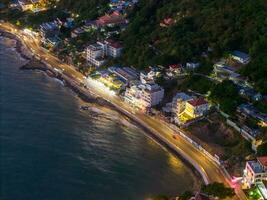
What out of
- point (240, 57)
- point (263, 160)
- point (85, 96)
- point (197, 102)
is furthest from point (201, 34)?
point (263, 160)

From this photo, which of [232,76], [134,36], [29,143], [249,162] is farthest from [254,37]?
[29,143]

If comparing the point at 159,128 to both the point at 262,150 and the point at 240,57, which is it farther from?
the point at 240,57

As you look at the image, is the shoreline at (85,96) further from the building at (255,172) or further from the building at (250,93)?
the building at (250,93)

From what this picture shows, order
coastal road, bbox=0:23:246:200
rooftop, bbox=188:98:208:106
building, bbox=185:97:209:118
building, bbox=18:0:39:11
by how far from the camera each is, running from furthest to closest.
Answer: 1. building, bbox=18:0:39:11
2. rooftop, bbox=188:98:208:106
3. building, bbox=185:97:209:118
4. coastal road, bbox=0:23:246:200

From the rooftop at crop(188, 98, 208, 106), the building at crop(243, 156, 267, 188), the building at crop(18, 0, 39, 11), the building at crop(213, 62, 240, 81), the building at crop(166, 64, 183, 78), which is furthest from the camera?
the building at crop(18, 0, 39, 11)

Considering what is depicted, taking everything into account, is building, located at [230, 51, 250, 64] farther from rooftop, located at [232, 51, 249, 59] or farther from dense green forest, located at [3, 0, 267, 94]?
dense green forest, located at [3, 0, 267, 94]

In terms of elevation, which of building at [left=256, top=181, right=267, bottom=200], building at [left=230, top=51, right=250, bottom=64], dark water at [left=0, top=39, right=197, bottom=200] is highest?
building at [left=230, top=51, right=250, bottom=64]

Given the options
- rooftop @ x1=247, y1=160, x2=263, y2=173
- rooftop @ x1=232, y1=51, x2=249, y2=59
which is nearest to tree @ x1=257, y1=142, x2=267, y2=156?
rooftop @ x1=247, y1=160, x2=263, y2=173
